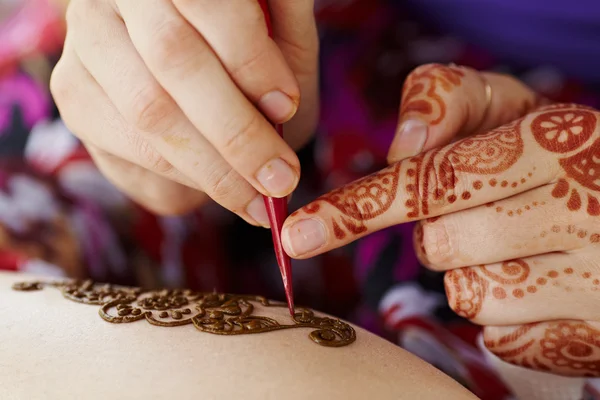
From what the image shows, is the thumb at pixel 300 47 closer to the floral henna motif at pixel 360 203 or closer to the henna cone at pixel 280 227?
the henna cone at pixel 280 227

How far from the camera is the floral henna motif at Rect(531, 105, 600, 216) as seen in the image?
0.70m

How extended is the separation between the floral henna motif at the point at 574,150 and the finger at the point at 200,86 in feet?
1.10

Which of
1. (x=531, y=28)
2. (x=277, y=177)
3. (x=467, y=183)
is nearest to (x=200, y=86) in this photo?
(x=277, y=177)

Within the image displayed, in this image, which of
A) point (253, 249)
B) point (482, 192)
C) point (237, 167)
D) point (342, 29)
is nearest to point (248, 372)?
point (237, 167)

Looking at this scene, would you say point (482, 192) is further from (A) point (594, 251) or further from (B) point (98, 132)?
(B) point (98, 132)

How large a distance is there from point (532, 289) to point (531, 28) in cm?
60

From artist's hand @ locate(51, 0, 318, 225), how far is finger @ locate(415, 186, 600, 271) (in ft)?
0.70

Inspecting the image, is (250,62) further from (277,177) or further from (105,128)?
(105,128)

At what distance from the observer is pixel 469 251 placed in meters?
0.72

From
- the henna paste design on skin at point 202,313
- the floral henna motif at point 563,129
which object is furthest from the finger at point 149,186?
the floral henna motif at point 563,129

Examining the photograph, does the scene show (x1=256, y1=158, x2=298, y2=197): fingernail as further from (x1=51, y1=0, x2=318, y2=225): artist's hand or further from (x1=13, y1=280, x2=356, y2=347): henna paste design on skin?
(x1=13, y1=280, x2=356, y2=347): henna paste design on skin

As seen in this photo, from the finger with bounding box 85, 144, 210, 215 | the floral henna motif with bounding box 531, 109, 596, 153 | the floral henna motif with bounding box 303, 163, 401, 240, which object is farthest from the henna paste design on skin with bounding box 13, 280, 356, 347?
the floral henna motif with bounding box 531, 109, 596, 153

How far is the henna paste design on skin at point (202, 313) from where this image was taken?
2.18ft

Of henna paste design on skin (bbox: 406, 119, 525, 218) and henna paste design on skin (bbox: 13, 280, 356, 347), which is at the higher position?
henna paste design on skin (bbox: 406, 119, 525, 218)
